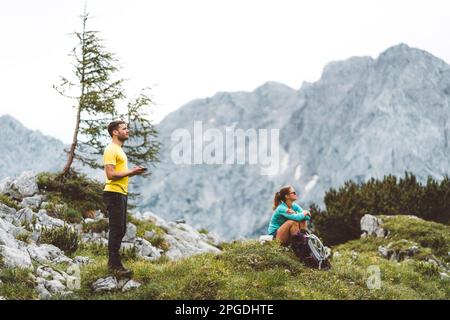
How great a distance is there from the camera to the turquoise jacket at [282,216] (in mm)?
12828

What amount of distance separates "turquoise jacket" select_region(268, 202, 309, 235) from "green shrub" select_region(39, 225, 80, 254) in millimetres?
6161

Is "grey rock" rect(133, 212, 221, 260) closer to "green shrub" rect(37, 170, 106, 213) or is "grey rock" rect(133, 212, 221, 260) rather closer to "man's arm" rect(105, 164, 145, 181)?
"green shrub" rect(37, 170, 106, 213)

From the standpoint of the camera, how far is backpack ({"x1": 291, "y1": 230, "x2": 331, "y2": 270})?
1205 cm

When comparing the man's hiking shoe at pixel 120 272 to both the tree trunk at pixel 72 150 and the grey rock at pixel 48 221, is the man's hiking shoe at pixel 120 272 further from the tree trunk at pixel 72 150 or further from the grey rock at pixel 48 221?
the tree trunk at pixel 72 150

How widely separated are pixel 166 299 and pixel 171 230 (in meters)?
12.8

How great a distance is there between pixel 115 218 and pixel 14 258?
315cm

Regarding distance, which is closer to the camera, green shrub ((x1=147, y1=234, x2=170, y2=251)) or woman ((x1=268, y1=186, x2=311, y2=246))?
woman ((x1=268, y1=186, x2=311, y2=246))

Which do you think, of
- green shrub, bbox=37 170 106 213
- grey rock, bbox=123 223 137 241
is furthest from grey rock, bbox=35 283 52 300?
green shrub, bbox=37 170 106 213

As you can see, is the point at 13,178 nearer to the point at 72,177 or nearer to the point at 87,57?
the point at 72,177

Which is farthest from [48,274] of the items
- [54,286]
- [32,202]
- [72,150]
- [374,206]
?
[374,206]

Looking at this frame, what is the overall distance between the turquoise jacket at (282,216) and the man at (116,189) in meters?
4.53

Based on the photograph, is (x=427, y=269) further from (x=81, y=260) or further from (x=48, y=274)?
(x=48, y=274)

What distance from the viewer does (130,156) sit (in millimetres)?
22062

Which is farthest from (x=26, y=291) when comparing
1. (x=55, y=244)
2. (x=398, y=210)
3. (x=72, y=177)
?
(x=398, y=210)
